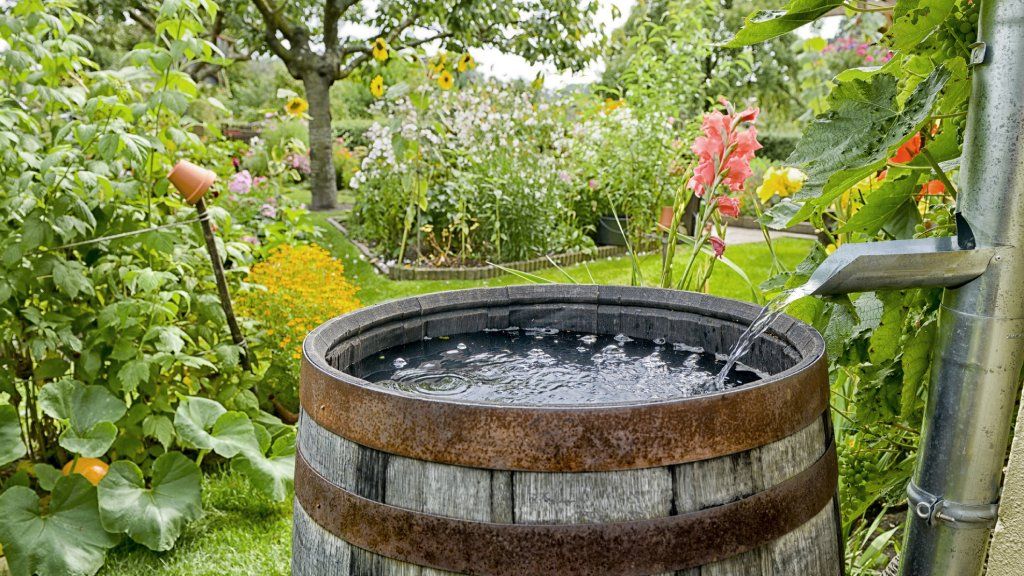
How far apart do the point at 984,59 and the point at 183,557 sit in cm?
240

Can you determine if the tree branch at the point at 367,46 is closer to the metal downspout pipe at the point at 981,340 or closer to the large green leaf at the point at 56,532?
the large green leaf at the point at 56,532

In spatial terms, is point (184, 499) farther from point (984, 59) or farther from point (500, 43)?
point (500, 43)

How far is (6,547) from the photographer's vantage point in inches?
82.6

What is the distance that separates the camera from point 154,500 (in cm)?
236

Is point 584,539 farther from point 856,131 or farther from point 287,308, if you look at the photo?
point 287,308

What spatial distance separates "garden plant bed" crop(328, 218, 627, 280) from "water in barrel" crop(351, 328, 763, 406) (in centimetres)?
367

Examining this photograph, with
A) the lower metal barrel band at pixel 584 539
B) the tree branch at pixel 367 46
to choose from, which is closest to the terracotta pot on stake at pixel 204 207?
the lower metal barrel band at pixel 584 539

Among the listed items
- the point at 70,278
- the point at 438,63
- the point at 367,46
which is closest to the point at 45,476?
the point at 70,278

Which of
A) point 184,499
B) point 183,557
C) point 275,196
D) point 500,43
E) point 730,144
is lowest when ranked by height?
point 183,557

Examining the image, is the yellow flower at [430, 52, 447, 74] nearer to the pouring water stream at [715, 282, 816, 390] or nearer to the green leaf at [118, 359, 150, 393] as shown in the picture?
the green leaf at [118, 359, 150, 393]

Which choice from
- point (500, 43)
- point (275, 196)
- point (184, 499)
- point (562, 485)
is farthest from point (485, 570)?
point (500, 43)

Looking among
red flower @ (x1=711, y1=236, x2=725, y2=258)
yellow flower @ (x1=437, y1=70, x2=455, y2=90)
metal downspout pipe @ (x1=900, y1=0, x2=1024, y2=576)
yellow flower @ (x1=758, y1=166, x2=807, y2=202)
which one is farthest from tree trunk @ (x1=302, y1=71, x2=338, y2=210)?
metal downspout pipe @ (x1=900, y1=0, x2=1024, y2=576)

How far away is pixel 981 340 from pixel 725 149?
1.03 metres

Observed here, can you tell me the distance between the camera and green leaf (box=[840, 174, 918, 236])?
119 centimetres
